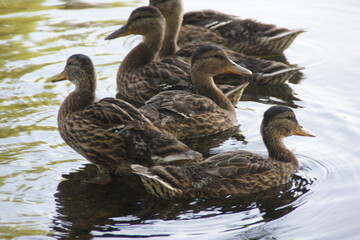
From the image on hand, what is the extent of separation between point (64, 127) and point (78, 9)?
21.2ft

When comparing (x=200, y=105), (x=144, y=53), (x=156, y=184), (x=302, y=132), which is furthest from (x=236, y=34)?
(x=156, y=184)

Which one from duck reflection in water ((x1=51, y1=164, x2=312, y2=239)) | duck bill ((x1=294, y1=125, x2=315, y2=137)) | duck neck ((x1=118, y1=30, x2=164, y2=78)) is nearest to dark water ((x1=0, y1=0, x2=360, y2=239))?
duck reflection in water ((x1=51, y1=164, x2=312, y2=239))

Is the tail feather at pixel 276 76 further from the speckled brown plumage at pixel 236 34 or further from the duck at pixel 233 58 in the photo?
the speckled brown plumage at pixel 236 34

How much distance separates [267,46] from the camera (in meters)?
11.8

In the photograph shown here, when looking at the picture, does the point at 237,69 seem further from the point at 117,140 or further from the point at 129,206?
the point at 129,206

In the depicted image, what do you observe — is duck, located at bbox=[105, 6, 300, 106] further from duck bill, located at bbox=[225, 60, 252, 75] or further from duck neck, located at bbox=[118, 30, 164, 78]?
duck bill, located at bbox=[225, 60, 252, 75]

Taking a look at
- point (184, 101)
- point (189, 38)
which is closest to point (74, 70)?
point (184, 101)

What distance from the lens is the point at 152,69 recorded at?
991 cm

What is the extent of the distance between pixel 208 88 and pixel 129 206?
116 inches

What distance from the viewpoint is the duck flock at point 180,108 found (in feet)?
23.2

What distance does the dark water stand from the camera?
636 cm

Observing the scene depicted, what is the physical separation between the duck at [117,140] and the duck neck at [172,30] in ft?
10.7

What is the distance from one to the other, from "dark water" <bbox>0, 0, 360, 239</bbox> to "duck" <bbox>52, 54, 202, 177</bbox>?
0.27 metres

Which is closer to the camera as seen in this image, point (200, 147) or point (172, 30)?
point (200, 147)
